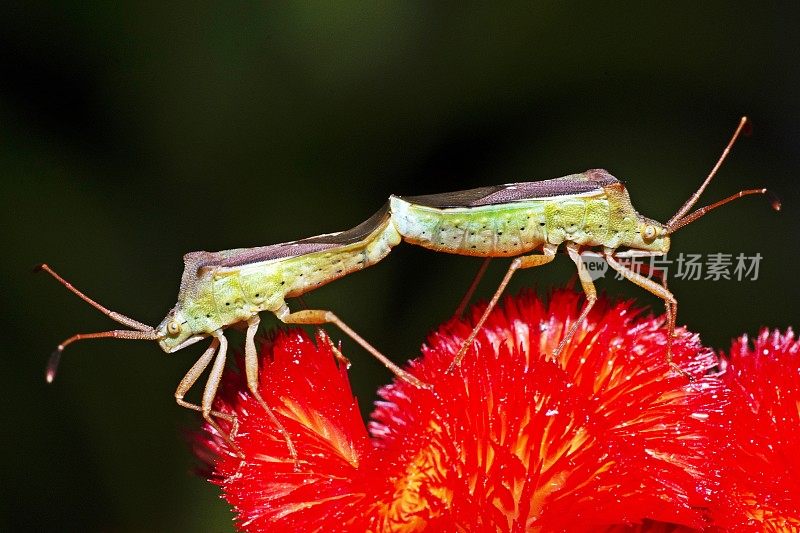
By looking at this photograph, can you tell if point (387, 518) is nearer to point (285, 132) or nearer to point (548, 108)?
point (285, 132)

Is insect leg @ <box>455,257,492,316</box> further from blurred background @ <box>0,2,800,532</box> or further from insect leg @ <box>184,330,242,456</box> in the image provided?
blurred background @ <box>0,2,800,532</box>

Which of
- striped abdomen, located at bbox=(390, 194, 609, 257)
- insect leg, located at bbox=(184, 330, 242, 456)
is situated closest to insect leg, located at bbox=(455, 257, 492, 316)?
striped abdomen, located at bbox=(390, 194, 609, 257)

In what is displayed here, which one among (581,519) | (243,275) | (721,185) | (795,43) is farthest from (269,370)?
(795,43)

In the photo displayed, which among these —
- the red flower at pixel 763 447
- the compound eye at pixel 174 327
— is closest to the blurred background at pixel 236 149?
the compound eye at pixel 174 327

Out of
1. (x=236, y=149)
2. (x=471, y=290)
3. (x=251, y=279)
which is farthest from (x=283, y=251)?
(x=236, y=149)

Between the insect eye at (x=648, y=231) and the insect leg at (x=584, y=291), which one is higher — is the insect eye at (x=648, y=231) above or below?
above

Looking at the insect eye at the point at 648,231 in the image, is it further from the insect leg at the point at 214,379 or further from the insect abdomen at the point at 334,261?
the insect leg at the point at 214,379
